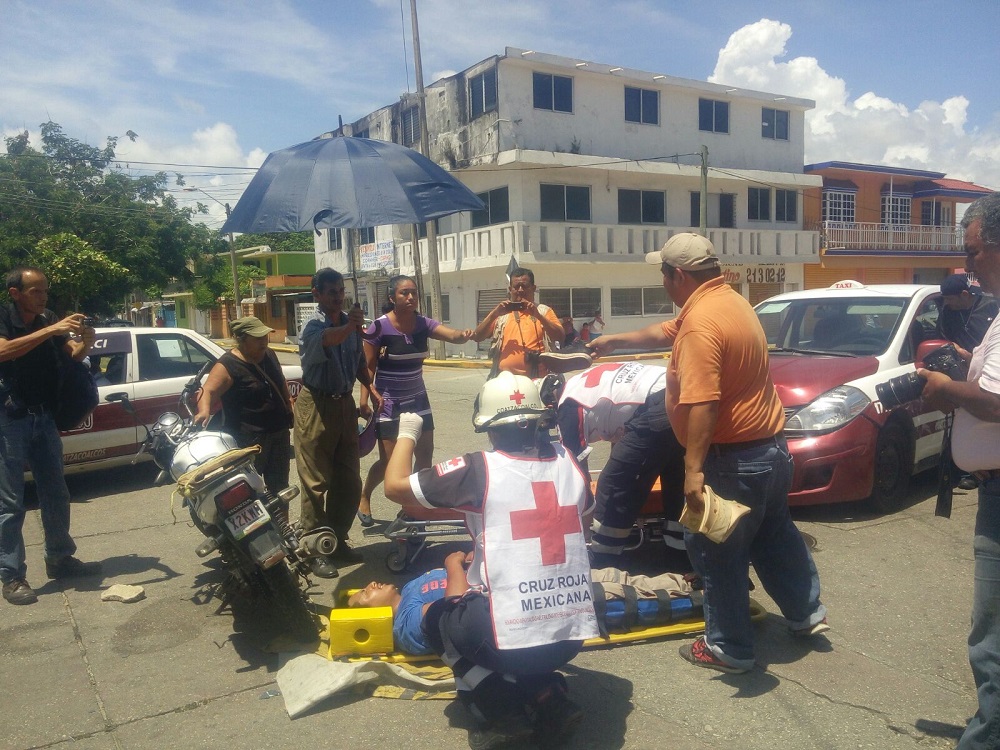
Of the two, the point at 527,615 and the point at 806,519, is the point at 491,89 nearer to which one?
the point at 806,519

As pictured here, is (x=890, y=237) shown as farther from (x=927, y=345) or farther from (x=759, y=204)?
(x=927, y=345)

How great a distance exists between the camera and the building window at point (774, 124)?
29188 mm

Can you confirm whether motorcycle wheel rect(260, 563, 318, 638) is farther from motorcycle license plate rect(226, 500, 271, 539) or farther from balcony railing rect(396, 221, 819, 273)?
balcony railing rect(396, 221, 819, 273)

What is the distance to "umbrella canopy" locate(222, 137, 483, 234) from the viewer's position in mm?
4944

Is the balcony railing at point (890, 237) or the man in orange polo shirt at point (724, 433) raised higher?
the balcony railing at point (890, 237)

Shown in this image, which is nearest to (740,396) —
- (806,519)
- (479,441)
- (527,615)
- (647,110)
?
(527,615)

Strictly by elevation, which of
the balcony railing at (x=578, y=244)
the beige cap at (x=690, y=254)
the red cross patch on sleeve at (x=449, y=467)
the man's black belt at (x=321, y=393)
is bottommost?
the red cross patch on sleeve at (x=449, y=467)

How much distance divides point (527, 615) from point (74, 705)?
7.28 ft

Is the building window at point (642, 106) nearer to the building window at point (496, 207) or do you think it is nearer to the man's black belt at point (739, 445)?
the building window at point (496, 207)

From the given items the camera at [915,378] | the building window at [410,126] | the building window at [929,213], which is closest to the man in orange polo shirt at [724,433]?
the camera at [915,378]

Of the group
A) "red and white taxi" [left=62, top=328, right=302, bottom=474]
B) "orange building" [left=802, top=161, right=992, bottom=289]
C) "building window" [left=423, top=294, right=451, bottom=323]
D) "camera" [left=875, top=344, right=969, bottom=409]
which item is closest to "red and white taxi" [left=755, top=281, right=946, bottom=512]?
"camera" [left=875, top=344, right=969, bottom=409]

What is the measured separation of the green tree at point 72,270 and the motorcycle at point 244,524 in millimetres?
16030

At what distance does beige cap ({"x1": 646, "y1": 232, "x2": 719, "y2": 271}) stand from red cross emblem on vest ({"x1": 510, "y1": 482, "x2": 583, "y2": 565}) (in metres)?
1.24

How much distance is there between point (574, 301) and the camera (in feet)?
84.0
